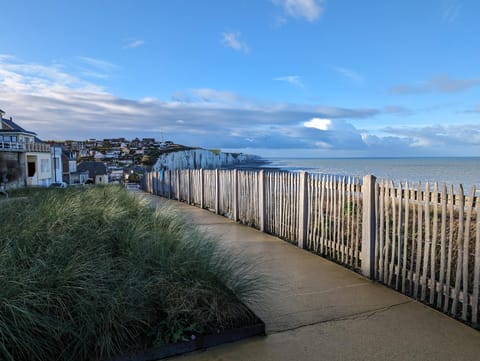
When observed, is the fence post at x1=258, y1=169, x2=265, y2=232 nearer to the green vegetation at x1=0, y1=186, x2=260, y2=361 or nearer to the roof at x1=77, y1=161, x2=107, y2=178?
the green vegetation at x1=0, y1=186, x2=260, y2=361

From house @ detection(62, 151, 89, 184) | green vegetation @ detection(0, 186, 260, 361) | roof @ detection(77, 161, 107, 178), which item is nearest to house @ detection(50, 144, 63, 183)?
house @ detection(62, 151, 89, 184)

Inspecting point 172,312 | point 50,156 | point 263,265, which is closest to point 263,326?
point 172,312

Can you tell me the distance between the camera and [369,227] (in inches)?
188

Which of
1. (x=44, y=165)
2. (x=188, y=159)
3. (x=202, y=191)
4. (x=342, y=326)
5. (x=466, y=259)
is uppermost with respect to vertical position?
(x=188, y=159)

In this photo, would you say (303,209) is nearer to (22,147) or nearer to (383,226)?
(383,226)

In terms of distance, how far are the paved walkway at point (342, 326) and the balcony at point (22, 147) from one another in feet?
130

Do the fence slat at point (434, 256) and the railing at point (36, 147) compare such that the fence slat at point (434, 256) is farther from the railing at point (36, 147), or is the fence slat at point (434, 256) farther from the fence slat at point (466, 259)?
the railing at point (36, 147)

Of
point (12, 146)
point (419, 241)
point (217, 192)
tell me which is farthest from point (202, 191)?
point (12, 146)

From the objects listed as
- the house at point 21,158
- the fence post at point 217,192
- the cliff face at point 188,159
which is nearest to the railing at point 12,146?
the house at point 21,158

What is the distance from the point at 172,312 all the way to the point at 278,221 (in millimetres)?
4779

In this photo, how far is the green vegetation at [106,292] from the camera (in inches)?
104

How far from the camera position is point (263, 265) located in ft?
17.8

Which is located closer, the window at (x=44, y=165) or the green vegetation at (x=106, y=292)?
the green vegetation at (x=106, y=292)

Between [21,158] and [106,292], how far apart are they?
43.3 meters
